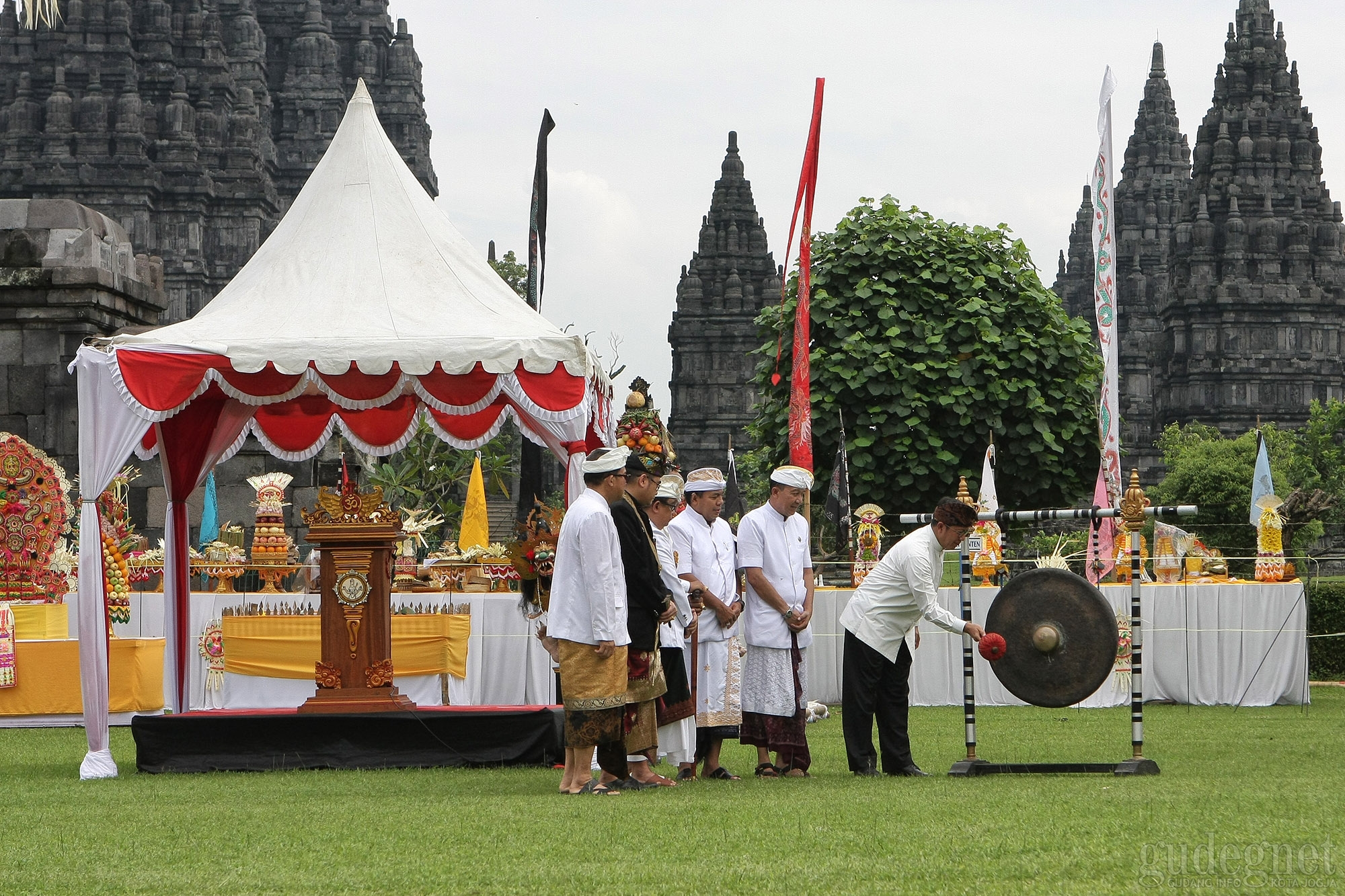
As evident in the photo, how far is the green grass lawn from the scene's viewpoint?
5266 millimetres

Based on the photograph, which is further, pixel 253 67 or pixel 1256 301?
pixel 1256 301

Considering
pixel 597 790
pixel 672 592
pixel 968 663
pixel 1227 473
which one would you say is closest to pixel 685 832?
pixel 597 790

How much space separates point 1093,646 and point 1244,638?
20.9 ft

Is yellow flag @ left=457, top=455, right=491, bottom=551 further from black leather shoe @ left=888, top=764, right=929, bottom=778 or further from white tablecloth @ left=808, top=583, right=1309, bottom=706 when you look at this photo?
black leather shoe @ left=888, top=764, right=929, bottom=778

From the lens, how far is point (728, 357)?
62344mm

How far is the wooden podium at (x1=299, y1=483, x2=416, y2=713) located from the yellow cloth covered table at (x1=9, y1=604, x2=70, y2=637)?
10.3ft

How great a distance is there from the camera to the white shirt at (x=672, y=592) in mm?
8320

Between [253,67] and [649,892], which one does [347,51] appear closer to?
[253,67]

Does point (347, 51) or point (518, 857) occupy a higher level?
point (347, 51)

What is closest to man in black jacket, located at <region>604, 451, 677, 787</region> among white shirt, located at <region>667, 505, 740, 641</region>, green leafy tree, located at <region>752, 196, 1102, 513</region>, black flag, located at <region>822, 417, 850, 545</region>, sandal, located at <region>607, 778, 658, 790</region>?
sandal, located at <region>607, 778, 658, 790</region>

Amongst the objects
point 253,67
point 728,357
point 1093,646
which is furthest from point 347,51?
point 1093,646

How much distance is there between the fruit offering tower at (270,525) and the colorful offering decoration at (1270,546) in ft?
26.8

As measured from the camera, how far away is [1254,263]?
212 feet

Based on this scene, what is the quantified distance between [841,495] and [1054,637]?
519 inches
